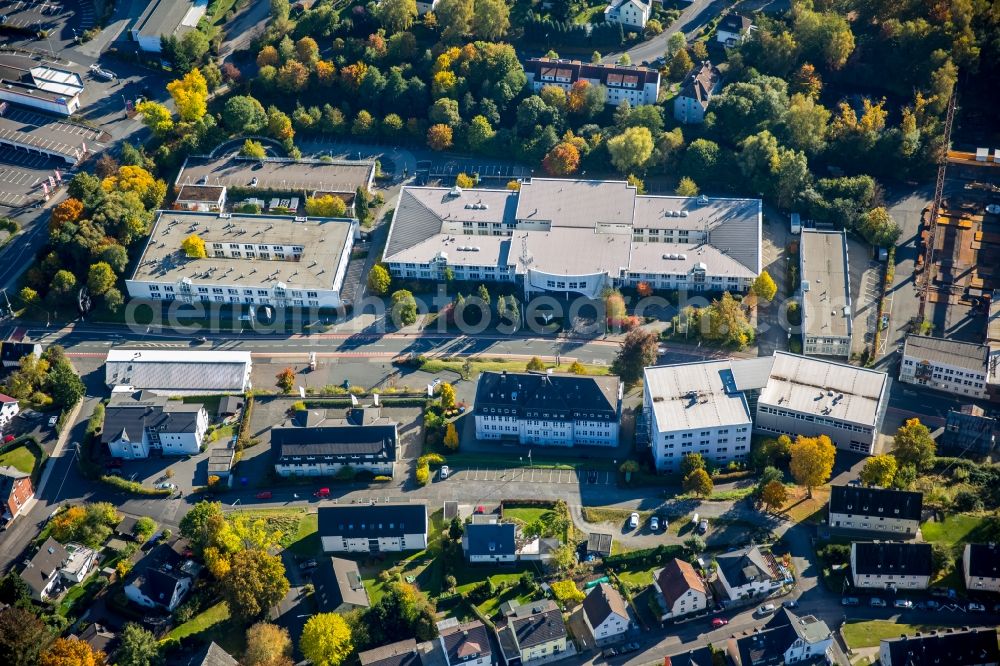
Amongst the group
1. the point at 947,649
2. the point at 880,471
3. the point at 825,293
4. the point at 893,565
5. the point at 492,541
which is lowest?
the point at 947,649

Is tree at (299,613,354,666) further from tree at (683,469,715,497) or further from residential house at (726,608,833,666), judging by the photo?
tree at (683,469,715,497)

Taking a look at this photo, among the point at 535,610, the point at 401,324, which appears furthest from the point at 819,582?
the point at 401,324

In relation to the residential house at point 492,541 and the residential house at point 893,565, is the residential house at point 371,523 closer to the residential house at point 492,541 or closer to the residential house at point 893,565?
the residential house at point 492,541

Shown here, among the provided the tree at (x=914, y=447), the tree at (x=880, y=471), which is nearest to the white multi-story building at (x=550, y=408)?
the tree at (x=880, y=471)

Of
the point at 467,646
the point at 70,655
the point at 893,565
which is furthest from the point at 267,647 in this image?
the point at 893,565

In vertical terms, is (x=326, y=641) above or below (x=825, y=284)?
below

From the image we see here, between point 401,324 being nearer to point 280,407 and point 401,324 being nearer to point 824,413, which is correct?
point 280,407

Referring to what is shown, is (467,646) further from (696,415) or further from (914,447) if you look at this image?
(914,447)
